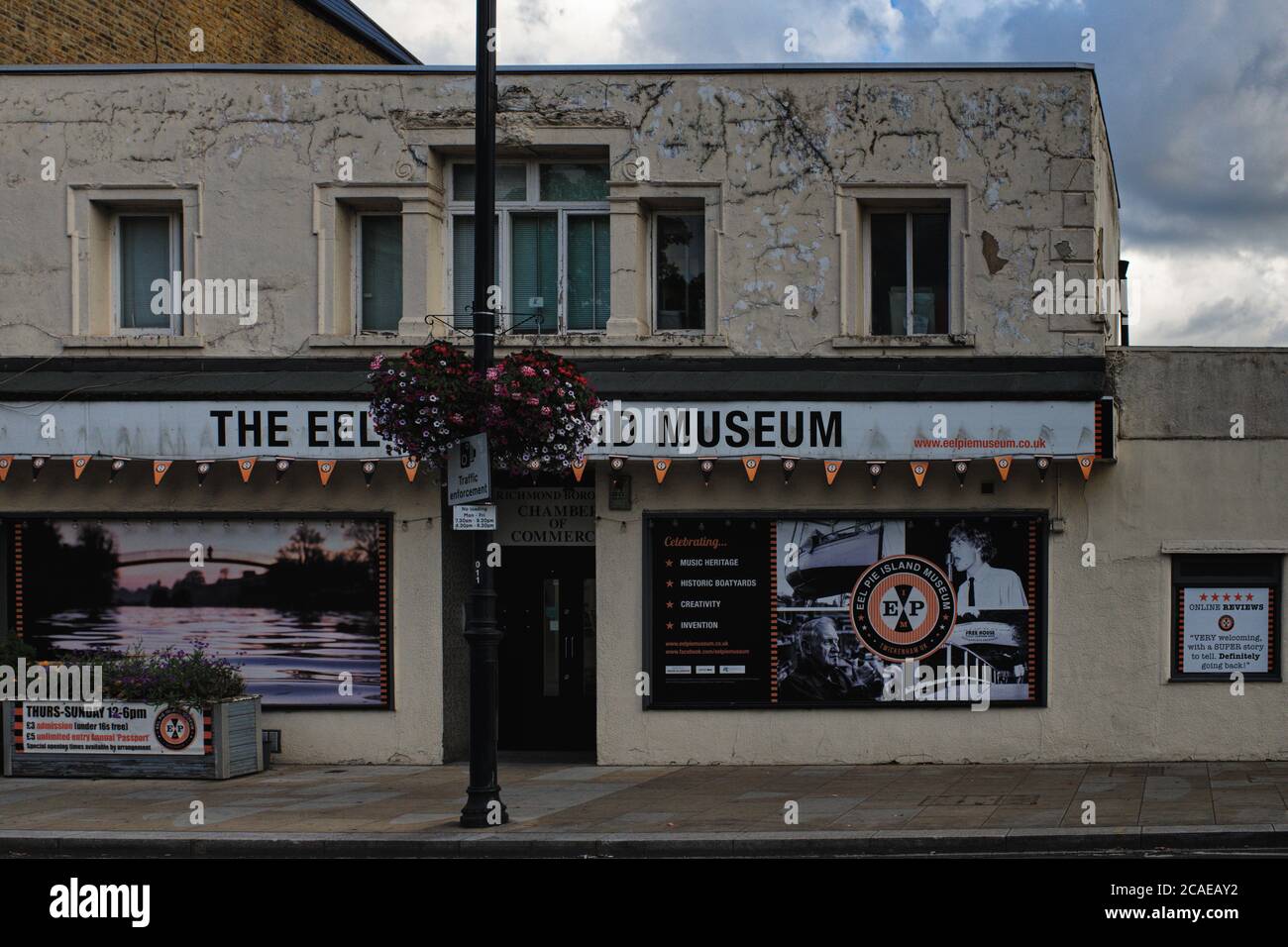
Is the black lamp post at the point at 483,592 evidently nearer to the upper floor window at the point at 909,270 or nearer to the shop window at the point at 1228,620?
the upper floor window at the point at 909,270

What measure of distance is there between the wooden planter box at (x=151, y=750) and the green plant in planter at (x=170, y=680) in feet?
0.40

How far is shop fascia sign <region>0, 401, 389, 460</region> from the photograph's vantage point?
16.0 meters

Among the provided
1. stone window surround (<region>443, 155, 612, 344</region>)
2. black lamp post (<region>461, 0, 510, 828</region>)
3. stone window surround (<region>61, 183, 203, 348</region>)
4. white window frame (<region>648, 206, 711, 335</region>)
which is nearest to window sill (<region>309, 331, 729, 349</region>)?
stone window surround (<region>443, 155, 612, 344</region>)

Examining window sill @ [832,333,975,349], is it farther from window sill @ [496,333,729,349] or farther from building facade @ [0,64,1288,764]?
window sill @ [496,333,729,349]

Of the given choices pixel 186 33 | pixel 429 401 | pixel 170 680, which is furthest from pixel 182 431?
pixel 186 33

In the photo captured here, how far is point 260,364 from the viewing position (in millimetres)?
16781

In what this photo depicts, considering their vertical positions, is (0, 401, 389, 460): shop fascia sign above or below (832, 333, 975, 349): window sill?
below

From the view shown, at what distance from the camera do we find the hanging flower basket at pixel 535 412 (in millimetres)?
12477

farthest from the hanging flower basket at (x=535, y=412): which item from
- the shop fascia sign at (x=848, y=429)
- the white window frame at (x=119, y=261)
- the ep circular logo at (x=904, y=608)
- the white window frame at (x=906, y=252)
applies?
the white window frame at (x=119, y=261)

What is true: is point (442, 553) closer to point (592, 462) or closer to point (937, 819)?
point (592, 462)

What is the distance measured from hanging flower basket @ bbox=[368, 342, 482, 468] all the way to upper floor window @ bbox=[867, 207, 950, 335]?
5.77 meters

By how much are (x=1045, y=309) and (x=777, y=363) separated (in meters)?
2.82

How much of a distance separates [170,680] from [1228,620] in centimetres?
1081

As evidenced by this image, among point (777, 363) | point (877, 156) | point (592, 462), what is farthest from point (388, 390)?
point (877, 156)
